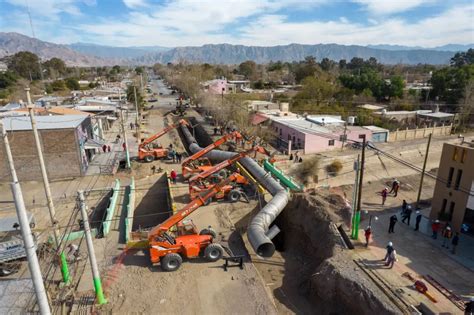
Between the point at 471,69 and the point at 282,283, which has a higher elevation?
the point at 471,69

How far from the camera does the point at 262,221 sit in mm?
15742

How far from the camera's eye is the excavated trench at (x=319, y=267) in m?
12.4

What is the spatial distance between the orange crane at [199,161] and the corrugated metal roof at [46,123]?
937cm

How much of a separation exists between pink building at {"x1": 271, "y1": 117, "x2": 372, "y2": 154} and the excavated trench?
1290 centimetres

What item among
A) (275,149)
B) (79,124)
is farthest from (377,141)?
(79,124)

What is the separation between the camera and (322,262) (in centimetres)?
1470

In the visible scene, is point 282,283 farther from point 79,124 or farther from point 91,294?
point 79,124

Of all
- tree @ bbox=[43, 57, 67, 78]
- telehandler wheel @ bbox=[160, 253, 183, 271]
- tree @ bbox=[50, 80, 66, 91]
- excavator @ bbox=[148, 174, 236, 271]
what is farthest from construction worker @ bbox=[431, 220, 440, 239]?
tree @ bbox=[43, 57, 67, 78]

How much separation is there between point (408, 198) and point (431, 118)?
1031 inches

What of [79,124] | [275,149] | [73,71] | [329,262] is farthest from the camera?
[73,71]

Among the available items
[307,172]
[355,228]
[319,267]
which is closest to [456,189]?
[355,228]

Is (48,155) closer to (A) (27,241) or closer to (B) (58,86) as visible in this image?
(A) (27,241)

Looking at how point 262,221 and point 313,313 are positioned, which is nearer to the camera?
point 313,313

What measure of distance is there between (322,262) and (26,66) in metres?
114
